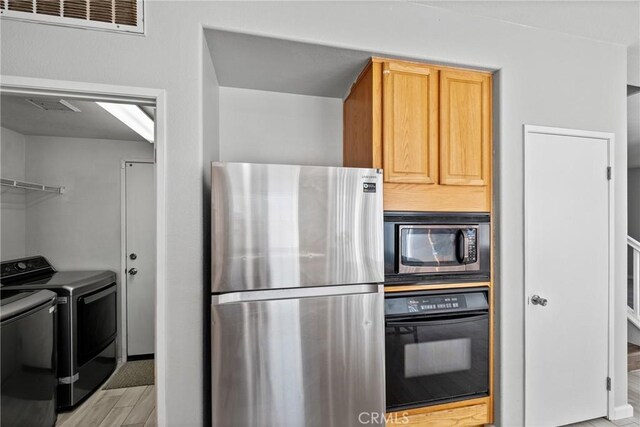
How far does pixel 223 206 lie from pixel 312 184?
1.39 ft

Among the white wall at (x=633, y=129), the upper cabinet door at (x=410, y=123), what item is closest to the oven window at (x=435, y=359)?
the upper cabinet door at (x=410, y=123)

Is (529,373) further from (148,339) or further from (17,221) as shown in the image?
(17,221)

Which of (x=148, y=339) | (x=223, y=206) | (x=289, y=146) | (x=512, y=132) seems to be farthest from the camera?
(x=148, y=339)

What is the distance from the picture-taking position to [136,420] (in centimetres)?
228

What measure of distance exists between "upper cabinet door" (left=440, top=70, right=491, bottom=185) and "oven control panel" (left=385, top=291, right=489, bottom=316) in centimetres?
66

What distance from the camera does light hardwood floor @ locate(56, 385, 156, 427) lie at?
2.26 metres

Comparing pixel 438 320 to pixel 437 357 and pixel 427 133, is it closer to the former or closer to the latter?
pixel 437 357

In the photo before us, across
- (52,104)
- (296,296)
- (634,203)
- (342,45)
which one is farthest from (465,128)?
(634,203)

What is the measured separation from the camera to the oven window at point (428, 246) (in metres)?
1.71

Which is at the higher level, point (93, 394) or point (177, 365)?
point (177, 365)

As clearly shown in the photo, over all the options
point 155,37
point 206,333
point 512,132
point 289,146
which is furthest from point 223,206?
point 512,132

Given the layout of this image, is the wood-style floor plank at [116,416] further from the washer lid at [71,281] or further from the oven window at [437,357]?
the oven window at [437,357]

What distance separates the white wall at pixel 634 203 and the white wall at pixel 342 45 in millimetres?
5779

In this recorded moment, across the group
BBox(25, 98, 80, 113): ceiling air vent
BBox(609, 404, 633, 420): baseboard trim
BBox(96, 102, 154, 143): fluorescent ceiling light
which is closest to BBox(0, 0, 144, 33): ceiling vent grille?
BBox(96, 102, 154, 143): fluorescent ceiling light
